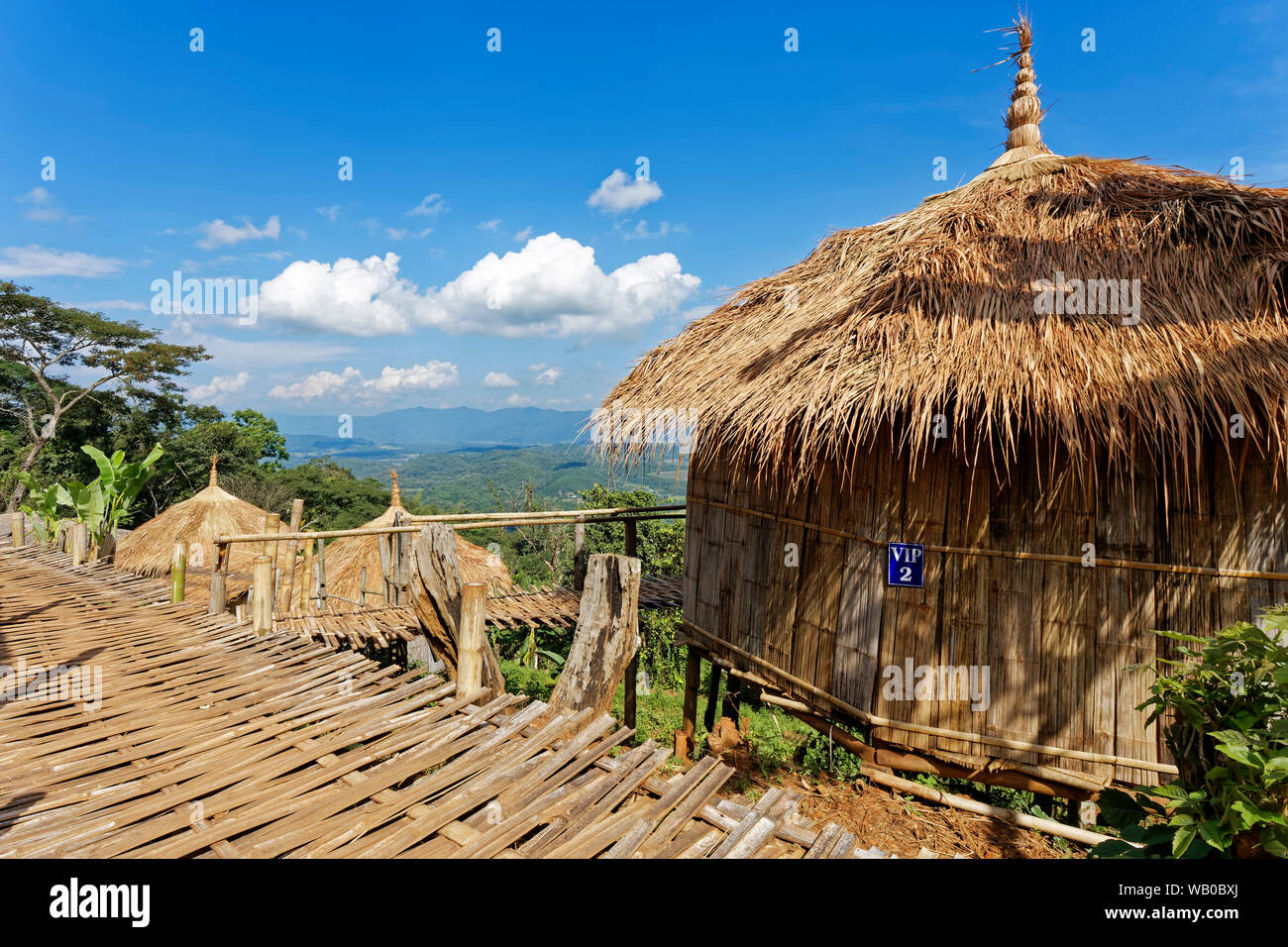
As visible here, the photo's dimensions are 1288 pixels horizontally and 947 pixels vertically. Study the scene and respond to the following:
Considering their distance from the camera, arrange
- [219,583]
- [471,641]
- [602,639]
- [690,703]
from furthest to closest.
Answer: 1. [690,703]
2. [219,583]
3. [471,641]
4. [602,639]

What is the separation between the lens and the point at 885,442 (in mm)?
4320

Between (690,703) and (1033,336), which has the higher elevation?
(1033,336)

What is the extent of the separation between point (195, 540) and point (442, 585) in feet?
44.7

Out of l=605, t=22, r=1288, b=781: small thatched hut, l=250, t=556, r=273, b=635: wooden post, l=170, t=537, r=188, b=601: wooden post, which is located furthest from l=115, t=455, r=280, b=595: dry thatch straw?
l=605, t=22, r=1288, b=781: small thatched hut

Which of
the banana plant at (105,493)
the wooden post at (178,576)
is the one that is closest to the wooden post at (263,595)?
the wooden post at (178,576)

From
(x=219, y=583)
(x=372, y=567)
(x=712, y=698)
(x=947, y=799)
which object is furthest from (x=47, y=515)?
(x=947, y=799)

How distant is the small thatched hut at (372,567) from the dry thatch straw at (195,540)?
2.06 meters

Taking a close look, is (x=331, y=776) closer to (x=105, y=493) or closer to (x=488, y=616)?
(x=488, y=616)

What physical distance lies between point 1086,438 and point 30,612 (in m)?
8.95

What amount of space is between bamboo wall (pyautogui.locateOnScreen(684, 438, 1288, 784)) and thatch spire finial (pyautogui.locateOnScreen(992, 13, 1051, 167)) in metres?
3.95

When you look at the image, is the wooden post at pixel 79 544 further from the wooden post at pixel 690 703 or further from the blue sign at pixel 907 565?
the blue sign at pixel 907 565

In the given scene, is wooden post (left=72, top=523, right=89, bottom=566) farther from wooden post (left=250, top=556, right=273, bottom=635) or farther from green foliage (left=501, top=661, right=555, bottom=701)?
green foliage (left=501, top=661, right=555, bottom=701)

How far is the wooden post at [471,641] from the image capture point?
3.81 metres

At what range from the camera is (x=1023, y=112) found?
633 cm
